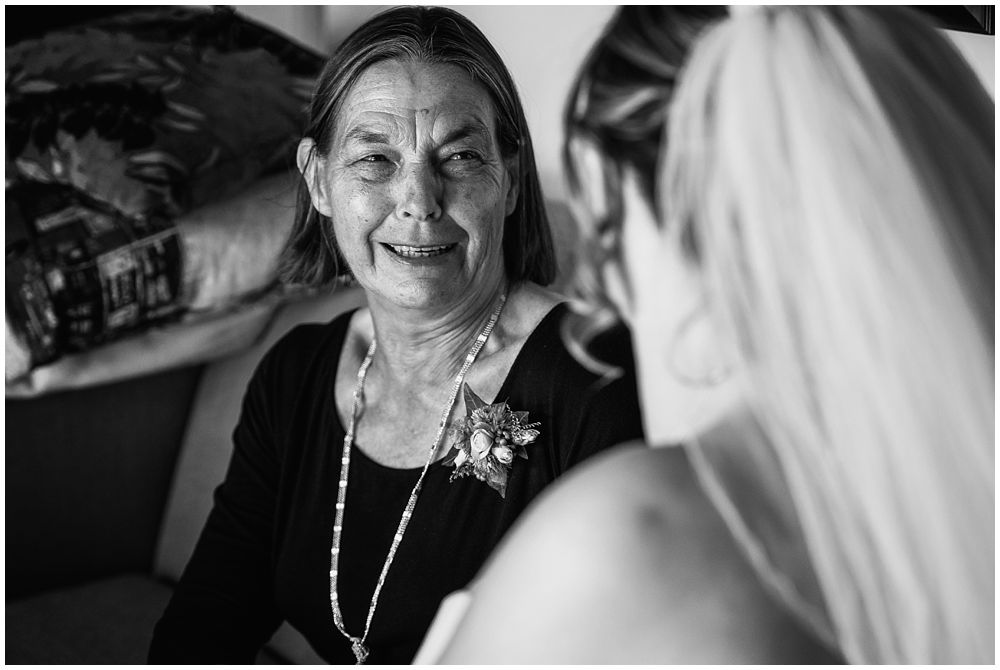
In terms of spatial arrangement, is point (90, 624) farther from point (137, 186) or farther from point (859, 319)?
point (859, 319)

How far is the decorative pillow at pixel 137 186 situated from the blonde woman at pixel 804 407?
728 mm

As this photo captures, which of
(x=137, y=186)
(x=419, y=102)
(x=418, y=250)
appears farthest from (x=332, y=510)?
(x=137, y=186)

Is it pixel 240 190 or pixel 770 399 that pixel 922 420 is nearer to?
pixel 770 399

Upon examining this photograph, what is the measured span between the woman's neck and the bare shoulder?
12.7 inches

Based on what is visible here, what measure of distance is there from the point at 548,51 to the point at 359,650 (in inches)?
20.9

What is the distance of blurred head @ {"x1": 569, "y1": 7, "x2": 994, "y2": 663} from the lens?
1.98 ft

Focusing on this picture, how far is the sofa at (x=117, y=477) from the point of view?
137cm

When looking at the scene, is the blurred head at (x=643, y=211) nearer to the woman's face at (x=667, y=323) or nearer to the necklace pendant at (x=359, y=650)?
the woman's face at (x=667, y=323)

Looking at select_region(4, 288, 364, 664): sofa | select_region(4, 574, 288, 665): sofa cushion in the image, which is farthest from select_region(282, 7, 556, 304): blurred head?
select_region(4, 574, 288, 665): sofa cushion

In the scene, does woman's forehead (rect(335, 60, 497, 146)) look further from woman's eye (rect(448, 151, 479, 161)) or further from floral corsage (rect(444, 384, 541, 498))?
floral corsage (rect(444, 384, 541, 498))

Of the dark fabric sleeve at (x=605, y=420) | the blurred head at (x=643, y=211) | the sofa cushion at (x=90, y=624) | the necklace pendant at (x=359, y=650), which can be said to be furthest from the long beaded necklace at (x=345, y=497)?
Answer: the sofa cushion at (x=90, y=624)

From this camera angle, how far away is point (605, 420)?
0.81m

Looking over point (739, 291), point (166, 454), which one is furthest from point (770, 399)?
point (166, 454)

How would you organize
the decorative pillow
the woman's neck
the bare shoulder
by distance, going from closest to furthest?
the bare shoulder, the woman's neck, the decorative pillow
